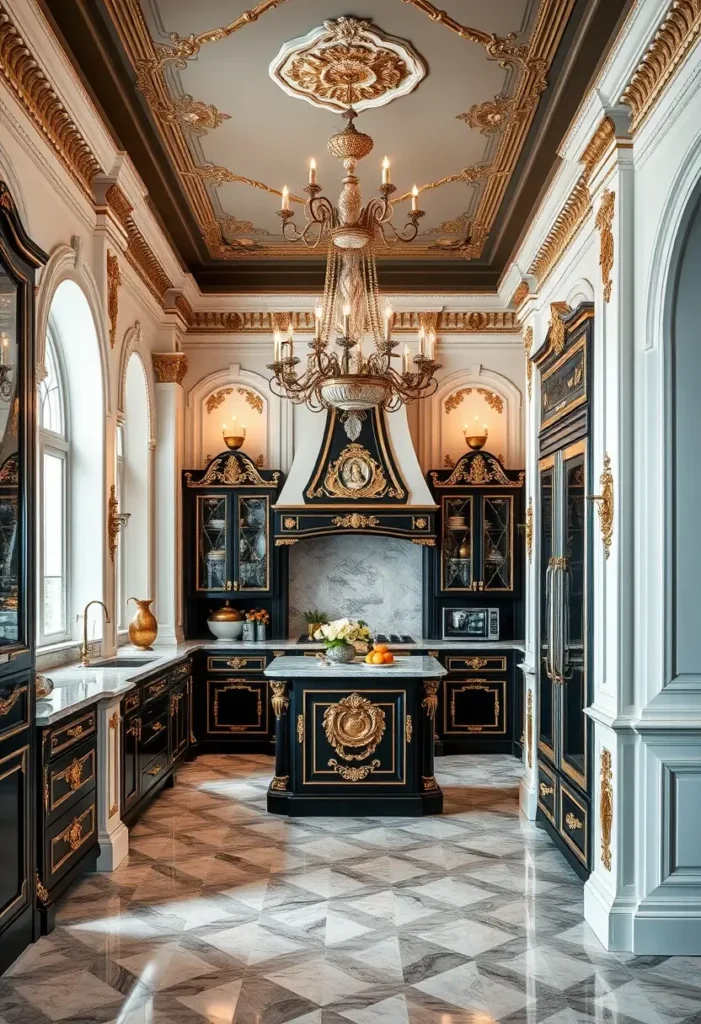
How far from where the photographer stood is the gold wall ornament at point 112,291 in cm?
593

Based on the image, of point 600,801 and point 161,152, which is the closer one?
point 600,801

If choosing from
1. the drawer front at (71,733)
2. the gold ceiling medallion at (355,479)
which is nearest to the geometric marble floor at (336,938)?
the drawer front at (71,733)

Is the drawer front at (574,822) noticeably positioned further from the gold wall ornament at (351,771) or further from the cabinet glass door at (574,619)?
the gold wall ornament at (351,771)

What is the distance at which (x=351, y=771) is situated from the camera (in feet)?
19.4

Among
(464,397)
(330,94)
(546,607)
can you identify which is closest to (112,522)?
(546,607)

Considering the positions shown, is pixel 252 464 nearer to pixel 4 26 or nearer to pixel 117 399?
pixel 117 399

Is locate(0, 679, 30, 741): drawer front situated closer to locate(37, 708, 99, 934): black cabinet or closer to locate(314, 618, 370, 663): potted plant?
locate(37, 708, 99, 934): black cabinet

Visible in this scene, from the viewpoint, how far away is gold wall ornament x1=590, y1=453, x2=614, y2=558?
4.19 meters

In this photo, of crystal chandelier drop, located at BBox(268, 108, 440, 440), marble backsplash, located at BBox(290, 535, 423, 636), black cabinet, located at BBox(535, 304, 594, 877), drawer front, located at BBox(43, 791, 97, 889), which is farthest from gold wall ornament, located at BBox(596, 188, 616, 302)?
marble backsplash, located at BBox(290, 535, 423, 636)

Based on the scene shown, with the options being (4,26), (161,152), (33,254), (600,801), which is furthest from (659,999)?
(161,152)

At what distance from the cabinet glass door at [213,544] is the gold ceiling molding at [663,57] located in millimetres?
4978

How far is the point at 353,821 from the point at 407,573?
3.05 meters

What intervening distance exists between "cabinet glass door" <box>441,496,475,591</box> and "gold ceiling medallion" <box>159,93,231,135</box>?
3.82 m

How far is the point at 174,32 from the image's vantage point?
4.41 meters
